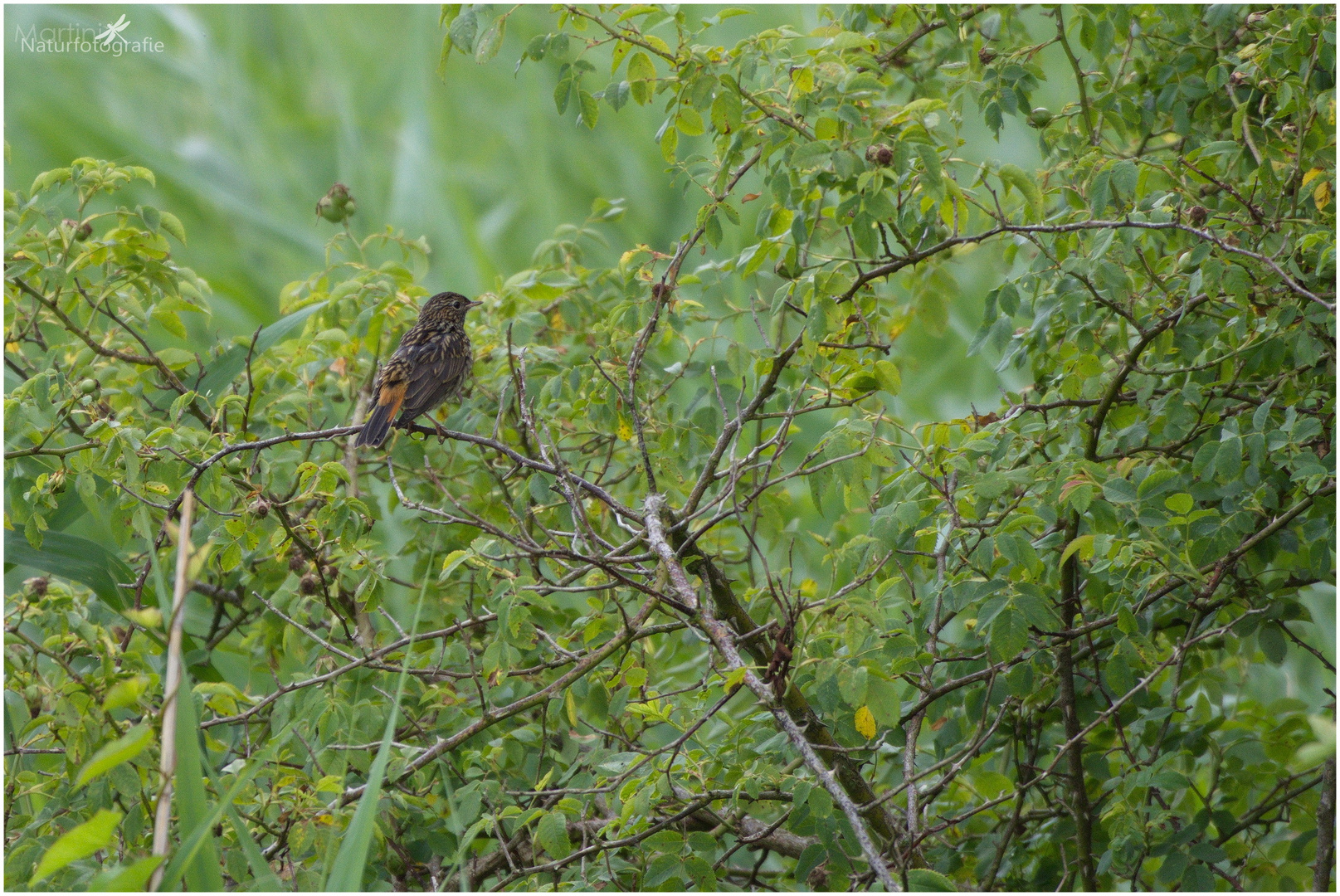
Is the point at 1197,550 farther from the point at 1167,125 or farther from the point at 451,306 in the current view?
the point at 451,306

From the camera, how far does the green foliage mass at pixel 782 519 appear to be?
200 cm

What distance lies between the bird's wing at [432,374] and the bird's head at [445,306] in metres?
0.38

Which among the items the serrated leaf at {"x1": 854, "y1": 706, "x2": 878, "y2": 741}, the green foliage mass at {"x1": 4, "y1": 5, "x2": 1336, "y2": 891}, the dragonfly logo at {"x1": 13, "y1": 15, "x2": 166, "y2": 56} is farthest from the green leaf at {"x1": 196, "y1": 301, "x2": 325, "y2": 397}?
the dragonfly logo at {"x1": 13, "y1": 15, "x2": 166, "y2": 56}

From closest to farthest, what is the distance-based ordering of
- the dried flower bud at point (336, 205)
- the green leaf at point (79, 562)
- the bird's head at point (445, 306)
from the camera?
the green leaf at point (79, 562), the dried flower bud at point (336, 205), the bird's head at point (445, 306)

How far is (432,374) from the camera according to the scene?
3.27 m

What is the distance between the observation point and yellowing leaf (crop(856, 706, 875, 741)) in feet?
6.04

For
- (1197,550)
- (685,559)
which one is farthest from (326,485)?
(1197,550)

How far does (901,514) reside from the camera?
6.57 feet

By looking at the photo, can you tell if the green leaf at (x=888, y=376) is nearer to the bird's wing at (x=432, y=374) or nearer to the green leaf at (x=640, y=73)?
the green leaf at (x=640, y=73)

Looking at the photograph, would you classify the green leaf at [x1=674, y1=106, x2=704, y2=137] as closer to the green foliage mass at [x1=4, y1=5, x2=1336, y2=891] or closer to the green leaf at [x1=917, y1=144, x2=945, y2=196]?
the green foliage mass at [x1=4, y1=5, x2=1336, y2=891]

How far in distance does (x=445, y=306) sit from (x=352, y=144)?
7.48 feet

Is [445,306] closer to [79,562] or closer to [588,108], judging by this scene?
[79,562]

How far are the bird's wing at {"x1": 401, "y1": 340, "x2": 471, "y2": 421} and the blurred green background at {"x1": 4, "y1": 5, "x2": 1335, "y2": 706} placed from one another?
1.87 meters

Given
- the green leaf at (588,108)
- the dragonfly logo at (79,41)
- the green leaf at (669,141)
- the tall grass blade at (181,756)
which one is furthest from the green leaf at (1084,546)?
the dragonfly logo at (79,41)
